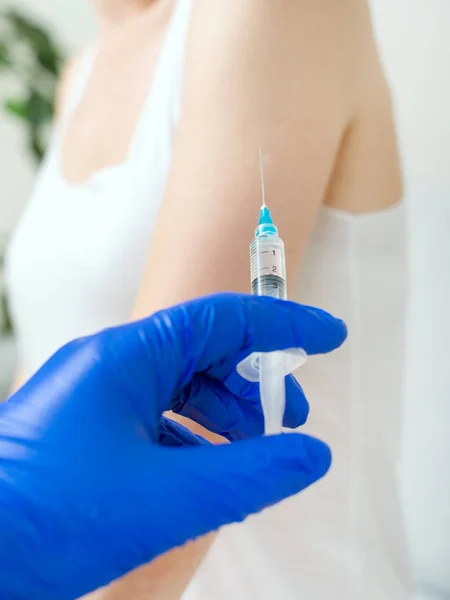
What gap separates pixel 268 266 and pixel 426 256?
0.49 metres

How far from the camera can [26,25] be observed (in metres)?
1.48

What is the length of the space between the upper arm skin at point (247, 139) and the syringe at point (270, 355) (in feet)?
0.19

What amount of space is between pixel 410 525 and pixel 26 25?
63.4 inches

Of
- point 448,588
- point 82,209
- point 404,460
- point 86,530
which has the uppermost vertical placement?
point 82,209

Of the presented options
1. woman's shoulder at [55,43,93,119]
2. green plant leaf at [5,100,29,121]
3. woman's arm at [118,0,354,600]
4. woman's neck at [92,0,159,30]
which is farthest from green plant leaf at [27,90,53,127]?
woman's arm at [118,0,354,600]

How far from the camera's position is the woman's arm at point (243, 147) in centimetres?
44

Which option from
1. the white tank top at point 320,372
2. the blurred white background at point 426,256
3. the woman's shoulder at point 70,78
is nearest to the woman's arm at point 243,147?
the white tank top at point 320,372

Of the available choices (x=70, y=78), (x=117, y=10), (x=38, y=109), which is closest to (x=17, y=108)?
(x=38, y=109)

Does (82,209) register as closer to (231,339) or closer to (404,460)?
(231,339)

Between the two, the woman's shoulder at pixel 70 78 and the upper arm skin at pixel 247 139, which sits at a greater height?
the woman's shoulder at pixel 70 78

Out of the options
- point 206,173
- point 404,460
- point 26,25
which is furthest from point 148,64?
point 26,25

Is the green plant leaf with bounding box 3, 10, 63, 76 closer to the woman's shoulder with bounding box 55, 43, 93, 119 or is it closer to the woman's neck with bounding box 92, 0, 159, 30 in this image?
the woman's shoulder with bounding box 55, 43, 93, 119

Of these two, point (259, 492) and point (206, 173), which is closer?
point (259, 492)

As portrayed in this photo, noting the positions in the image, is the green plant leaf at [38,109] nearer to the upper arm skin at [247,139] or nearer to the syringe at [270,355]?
the upper arm skin at [247,139]
